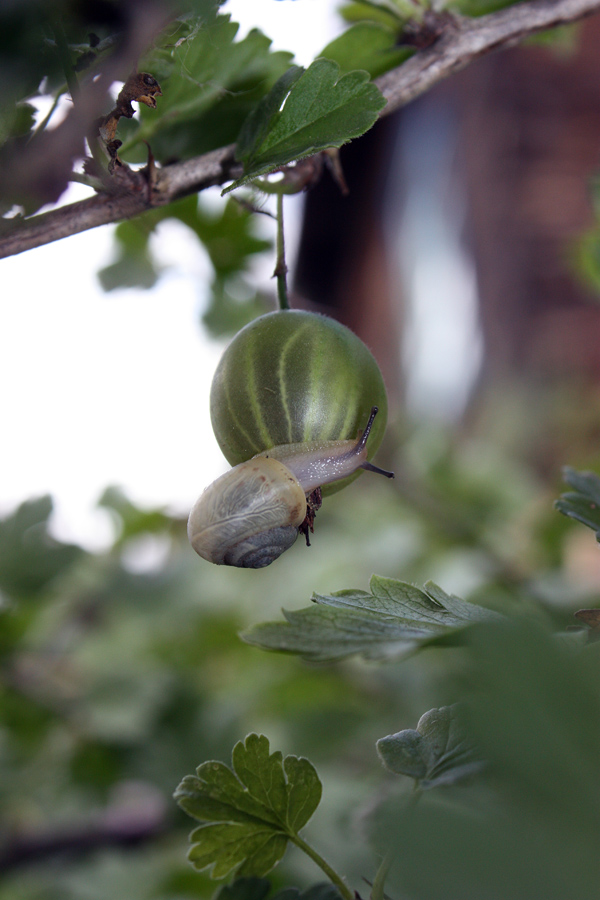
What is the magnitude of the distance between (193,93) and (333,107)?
164 mm

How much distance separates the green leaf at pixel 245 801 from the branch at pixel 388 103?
0.36 m

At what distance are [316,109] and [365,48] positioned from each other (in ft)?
0.67

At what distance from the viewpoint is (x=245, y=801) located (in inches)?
17.1

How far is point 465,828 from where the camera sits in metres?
0.23

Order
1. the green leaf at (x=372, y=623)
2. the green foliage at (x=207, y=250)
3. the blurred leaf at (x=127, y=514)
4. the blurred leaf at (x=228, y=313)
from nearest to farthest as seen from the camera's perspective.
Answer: the green leaf at (x=372, y=623), the green foliage at (x=207, y=250), the blurred leaf at (x=228, y=313), the blurred leaf at (x=127, y=514)

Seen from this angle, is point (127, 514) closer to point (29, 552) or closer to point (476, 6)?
point (29, 552)

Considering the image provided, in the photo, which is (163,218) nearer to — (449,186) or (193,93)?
(193,93)

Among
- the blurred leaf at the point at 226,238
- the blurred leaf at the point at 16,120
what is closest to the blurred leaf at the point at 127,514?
the blurred leaf at the point at 226,238

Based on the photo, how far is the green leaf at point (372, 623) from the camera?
13.9 inches

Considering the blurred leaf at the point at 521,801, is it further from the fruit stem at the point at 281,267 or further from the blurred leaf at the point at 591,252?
the blurred leaf at the point at 591,252

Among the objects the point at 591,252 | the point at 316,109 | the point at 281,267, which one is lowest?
the point at 591,252

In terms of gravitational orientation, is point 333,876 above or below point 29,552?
above

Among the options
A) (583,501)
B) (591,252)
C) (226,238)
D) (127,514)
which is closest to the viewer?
(583,501)

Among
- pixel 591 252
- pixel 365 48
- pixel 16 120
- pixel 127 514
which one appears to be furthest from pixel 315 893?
pixel 127 514
